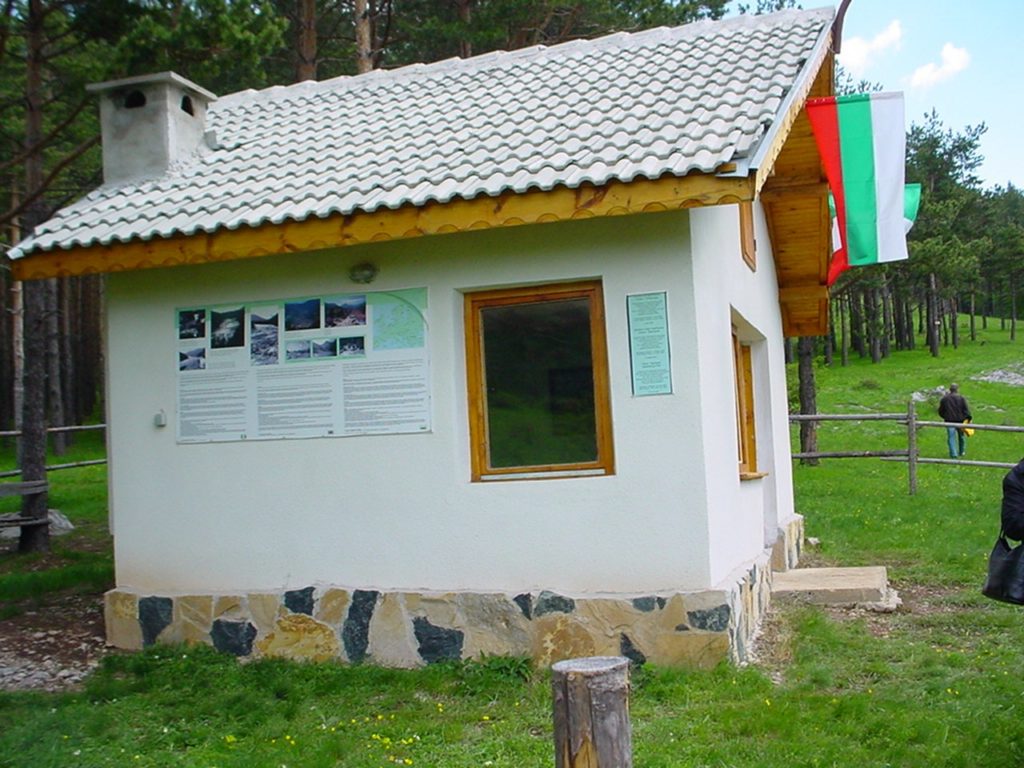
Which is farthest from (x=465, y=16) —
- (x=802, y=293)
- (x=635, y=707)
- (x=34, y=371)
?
(x=635, y=707)

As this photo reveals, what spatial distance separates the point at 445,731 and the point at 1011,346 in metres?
52.0

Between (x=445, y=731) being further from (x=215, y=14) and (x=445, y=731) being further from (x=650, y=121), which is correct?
(x=215, y=14)

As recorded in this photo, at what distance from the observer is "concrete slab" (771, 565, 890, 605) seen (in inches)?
350

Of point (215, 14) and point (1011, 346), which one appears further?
point (1011, 346)

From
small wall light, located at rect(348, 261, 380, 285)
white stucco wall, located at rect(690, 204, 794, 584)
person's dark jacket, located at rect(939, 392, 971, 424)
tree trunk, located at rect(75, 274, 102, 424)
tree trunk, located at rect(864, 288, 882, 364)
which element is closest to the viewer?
white stucco wall, located at rect(690, 204, 794, 584)

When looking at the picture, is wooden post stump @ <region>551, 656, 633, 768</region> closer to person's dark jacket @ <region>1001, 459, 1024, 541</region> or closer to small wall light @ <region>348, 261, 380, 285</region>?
person's dark jacket @ <region>1001, 459, 1024, 541</region>

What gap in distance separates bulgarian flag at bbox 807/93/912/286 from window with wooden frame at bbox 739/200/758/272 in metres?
0.94

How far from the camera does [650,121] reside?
24.2ft

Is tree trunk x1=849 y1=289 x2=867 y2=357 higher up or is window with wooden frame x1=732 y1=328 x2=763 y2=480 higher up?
tree trunk x1=849 y1=289 x2=867 y2=357

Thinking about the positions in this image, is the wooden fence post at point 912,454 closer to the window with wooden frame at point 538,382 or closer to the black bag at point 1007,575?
the window with wooden frame at point 538,382

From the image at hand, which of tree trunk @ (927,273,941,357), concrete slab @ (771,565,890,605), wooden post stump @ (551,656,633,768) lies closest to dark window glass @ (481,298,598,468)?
concrete slab @ (771,565,890,605)

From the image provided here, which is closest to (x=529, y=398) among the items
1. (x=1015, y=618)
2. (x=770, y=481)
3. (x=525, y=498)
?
(x=525, y=498)

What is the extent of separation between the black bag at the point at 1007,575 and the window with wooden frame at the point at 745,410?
3.29 metres

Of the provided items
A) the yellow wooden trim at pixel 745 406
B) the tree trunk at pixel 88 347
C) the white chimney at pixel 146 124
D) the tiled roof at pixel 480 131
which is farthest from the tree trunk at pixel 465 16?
the tree trunk at pixel 88 347
